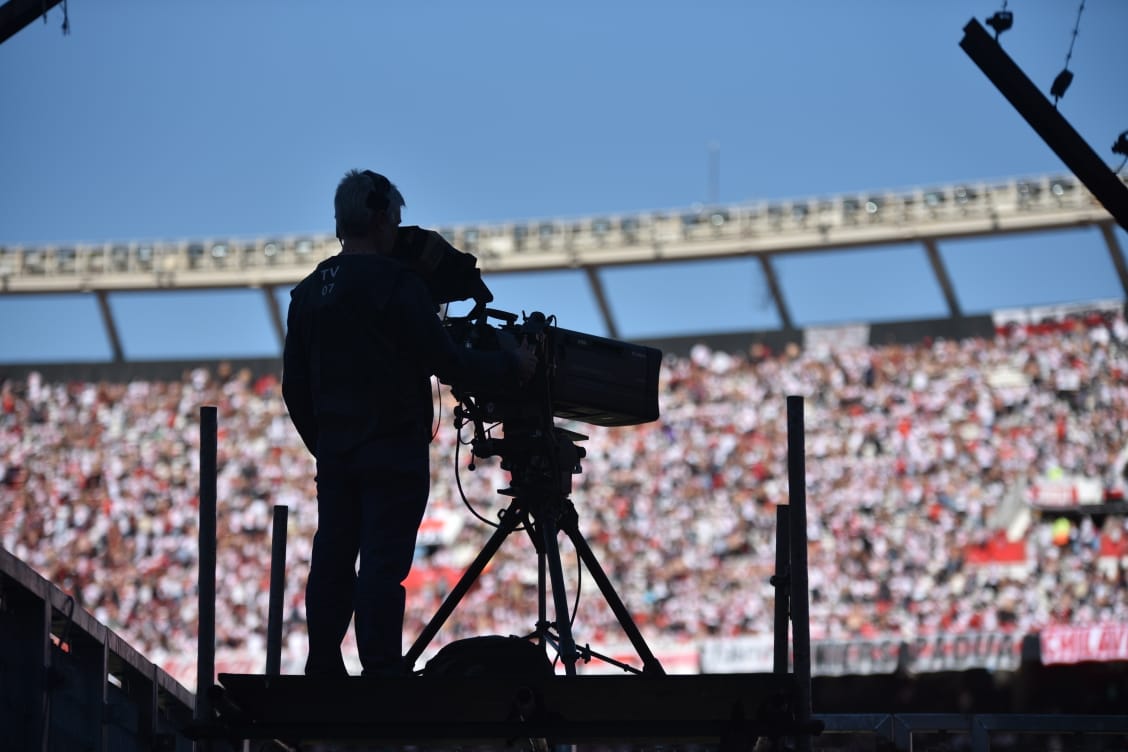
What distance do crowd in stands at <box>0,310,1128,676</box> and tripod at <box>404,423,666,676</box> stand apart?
1399 cm

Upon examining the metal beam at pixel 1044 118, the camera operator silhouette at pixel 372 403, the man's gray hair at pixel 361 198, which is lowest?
the camera operator silhouette at pixel 372 403

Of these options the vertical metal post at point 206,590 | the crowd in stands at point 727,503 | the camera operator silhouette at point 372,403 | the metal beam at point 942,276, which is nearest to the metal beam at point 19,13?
the camera operator silhouette at point 372,403

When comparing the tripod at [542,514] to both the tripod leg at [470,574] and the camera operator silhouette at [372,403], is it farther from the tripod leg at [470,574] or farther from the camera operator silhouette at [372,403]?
the camera operator silhouette at [372,403]

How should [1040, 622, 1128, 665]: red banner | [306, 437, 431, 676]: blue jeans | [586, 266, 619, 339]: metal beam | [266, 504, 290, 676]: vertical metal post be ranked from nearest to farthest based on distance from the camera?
[306, 437, 431, 676]: blue jeans < [266, 504, 290, 676]: vertical metal post < [1040, 622, 1128, 665]: red banner < [586, 266, 619, 339]: metal beam

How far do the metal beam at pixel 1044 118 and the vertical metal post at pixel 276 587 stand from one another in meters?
2.54

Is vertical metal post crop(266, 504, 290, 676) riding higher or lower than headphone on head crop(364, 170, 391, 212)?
lower

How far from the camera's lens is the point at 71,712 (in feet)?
14.7

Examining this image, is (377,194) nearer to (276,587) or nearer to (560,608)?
(560,608)

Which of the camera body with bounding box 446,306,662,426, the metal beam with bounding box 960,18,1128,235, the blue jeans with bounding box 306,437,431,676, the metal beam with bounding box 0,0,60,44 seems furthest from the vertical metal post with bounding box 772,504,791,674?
the metal beam with bounding box 0,0,60,44

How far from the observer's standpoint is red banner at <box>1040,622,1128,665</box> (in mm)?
17125

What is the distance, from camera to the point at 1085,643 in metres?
17.3

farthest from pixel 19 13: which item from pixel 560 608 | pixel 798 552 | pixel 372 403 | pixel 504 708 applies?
pixel 798 552

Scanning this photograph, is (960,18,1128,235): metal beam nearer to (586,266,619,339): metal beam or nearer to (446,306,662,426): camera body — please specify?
(446,306,662,426): camera body

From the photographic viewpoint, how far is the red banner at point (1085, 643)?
17.1 m
